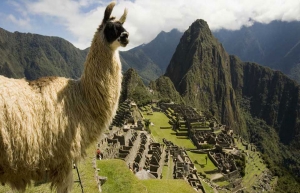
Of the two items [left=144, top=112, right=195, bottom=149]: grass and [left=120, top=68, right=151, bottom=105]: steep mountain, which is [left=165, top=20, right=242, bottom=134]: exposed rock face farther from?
[left=144, top=112, right=195, bottom=149]: grass

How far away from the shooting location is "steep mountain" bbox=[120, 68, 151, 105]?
2443 inches

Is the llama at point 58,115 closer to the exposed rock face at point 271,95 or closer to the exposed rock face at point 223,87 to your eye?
the exposed rock face at point 223,87

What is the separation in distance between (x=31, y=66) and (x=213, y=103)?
107 metres

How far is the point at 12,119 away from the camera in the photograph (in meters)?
2.33

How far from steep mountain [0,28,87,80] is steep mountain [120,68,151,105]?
229 feet

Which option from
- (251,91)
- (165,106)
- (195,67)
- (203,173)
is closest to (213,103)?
(195,67)

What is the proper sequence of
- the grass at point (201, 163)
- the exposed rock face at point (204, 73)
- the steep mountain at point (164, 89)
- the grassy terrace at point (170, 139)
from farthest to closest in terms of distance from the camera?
1. the exposed rock face at point (204, 73)
2. the steep mountain at point (164, 89)
3. the grass at point (201, 163)
4. the grassy terrace at point (170, 139)

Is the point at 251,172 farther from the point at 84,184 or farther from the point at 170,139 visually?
the point at 84,184

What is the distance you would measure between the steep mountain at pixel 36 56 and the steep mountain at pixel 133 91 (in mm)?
69749

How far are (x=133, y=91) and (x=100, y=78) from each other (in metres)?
65.7

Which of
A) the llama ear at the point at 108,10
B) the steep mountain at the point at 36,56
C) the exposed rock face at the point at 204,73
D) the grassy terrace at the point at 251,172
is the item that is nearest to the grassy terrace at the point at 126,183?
the llama ear at the point at 108,10

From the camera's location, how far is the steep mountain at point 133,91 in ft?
204

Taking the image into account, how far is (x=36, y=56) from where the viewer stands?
15588 centimetres

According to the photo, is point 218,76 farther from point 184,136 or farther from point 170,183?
point 170,183
